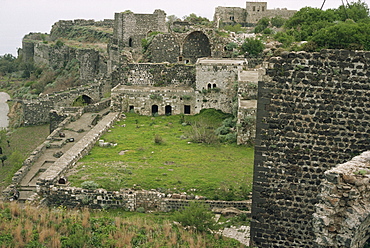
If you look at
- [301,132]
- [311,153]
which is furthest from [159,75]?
[311,153]

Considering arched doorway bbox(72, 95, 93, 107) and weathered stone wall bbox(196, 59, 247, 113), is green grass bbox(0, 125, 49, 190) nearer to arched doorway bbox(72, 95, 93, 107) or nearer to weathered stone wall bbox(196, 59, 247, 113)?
arched doorway bbox(72, 95, 93, 107)

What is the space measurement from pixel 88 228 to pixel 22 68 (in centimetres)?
6023

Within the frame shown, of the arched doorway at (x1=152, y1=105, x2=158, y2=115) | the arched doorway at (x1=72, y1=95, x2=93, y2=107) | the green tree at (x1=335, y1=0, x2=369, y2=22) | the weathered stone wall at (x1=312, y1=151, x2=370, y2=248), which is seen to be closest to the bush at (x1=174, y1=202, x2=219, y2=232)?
the weathered stone wall at (x1=312, y1=151, x2=370, y2=248)

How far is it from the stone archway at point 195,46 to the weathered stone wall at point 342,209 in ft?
84.1

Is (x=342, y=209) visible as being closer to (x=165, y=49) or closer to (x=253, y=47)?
(x=253, y=47)

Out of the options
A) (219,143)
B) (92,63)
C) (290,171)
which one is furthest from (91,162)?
(92,63)

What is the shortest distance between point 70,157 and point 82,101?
16354mm

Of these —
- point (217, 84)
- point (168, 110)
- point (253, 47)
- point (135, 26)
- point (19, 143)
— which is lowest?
point (19, 143)

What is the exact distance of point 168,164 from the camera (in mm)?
19672

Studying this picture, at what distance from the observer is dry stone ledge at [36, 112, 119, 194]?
1745 cm

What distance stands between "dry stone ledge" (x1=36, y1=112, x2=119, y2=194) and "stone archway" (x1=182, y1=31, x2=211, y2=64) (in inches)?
316

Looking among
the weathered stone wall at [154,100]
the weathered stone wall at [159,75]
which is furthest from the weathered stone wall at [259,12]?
the weathered stone wall at [154,100]

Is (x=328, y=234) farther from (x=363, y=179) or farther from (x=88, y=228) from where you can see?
(x=88, y=228)

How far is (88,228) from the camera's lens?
1242 cm
